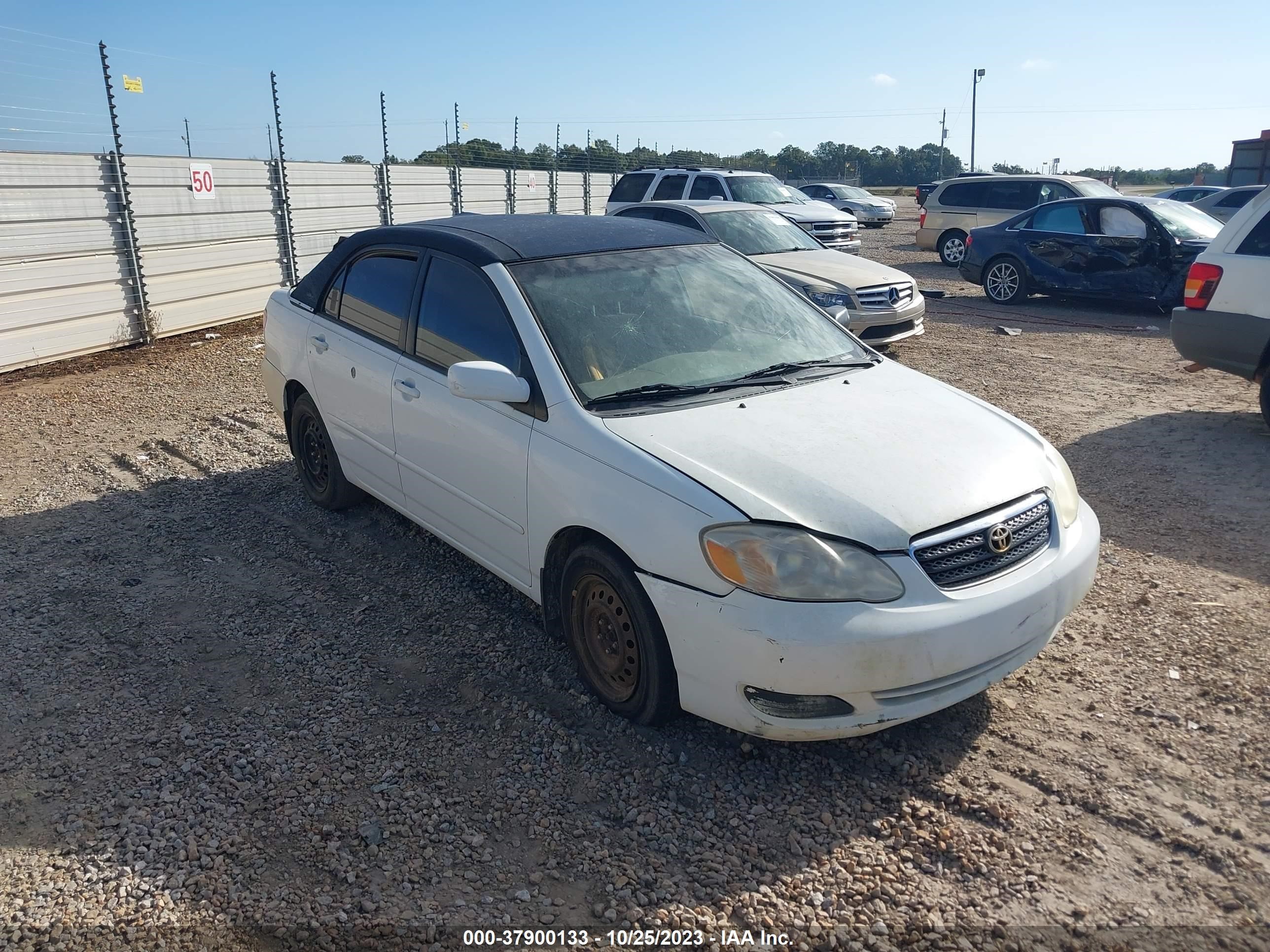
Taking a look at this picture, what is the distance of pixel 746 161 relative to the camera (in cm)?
6006

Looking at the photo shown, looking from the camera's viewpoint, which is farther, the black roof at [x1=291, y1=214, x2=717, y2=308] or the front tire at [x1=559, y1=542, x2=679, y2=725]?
the black roof at [x1=291, y1=214, x2=717, y2=308]

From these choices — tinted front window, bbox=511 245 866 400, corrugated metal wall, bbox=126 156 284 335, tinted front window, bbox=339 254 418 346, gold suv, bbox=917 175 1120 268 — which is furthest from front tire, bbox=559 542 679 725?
gold suv, bbox=917 175 1120 268

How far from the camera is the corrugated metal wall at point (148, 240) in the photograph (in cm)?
977

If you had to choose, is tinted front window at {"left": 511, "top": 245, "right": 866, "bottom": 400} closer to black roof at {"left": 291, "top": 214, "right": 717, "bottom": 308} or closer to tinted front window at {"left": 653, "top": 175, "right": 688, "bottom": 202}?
black roof at {"left": 291, "top": 214, "right": 717, "bottom": 308}

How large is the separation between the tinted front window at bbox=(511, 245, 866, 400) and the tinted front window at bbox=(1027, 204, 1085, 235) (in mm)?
9919

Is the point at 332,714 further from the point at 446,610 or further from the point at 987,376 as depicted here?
the point at 987,376

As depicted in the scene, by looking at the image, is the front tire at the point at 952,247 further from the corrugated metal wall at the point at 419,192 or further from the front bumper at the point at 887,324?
the front bumper at the point at 887,324

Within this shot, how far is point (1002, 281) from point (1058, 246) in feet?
3.24

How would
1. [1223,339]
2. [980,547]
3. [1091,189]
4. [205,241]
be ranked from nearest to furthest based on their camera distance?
[980,547] → [1223,339] → [205,241] → [1091,189]

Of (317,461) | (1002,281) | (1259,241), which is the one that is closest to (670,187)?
(1002,281)

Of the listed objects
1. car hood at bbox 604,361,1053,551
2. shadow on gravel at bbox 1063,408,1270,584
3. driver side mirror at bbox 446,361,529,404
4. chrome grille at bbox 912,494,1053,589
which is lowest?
shadow on gravel at bbox 1063,408,1270,584

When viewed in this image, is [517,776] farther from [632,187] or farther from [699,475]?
[632,187]

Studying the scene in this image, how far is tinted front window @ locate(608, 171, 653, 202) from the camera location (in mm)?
16406

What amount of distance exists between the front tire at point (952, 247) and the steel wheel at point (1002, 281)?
17.3 ft
